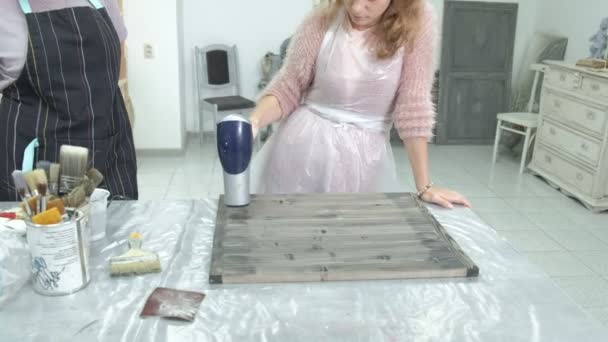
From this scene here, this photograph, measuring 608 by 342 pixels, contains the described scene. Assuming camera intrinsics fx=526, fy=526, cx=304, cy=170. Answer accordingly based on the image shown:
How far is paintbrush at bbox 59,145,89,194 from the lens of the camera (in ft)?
2.99

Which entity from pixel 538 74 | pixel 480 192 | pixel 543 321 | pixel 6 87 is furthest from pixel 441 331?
pixel 538 74

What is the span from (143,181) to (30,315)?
289 centimetres

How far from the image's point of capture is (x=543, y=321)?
83cm

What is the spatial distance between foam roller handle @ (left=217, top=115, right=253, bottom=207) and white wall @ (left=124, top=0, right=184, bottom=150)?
3.03m

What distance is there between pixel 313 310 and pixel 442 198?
1.94ft

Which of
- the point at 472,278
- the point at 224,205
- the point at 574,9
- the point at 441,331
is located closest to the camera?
the point at 441,331

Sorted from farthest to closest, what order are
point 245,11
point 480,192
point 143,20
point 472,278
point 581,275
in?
point 245,11, point 143,20, point 480,192, point 581,275, point 472,278

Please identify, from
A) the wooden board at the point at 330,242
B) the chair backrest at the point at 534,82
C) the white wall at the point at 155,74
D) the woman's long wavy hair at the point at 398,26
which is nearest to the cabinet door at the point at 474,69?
the chair backrest at the point at 534,82

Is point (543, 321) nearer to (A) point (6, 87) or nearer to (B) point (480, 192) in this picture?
(A) point (6, 87)

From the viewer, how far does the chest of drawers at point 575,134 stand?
318cm

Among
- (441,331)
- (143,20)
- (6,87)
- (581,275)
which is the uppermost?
(143,20)

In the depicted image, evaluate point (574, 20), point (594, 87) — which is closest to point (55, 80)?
point (594, 87)

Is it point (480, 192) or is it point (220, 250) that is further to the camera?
point (480, 192)

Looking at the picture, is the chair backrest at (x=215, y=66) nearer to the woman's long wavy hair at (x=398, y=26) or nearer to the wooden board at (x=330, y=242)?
the woman's long wavy hair at (x=398, y=26)
